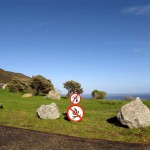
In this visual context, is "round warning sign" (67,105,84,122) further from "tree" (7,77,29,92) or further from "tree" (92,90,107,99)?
"tree" (92,90,107,99)

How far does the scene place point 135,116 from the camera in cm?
2133

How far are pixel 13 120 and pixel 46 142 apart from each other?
939 centimetres

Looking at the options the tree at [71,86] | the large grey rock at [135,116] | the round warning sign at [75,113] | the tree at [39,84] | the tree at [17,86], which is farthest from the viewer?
the tree at [71,86]

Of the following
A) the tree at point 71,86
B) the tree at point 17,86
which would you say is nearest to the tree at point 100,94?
the tree at point 71,86

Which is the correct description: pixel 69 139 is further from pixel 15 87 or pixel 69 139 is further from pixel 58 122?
pixel 15 87

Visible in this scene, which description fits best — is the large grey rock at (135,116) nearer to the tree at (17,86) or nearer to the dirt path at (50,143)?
the dirt path at (50,143)

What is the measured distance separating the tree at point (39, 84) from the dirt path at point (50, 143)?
48578 mm

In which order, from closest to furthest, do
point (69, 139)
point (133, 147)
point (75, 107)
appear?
point (133, 147), point (69, 139), point (75, 107)

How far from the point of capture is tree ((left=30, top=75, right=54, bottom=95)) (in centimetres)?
6531

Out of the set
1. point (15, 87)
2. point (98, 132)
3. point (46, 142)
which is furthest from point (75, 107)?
point (15, 87)

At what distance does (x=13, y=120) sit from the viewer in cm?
2323

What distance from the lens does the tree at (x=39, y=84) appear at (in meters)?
65.3

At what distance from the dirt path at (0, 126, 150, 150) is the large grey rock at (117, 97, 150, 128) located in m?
Result: 5.91

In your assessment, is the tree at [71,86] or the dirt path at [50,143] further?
the tree at [71,86]
